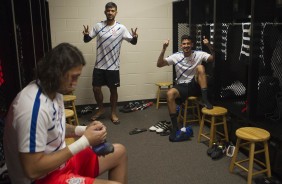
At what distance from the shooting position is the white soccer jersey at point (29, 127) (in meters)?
1.16

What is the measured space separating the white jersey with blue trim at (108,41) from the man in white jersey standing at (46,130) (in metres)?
2.54

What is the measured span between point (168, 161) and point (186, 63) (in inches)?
54.8

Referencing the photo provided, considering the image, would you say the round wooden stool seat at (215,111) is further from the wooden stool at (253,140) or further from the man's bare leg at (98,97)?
the man's bare leg at (98,97)

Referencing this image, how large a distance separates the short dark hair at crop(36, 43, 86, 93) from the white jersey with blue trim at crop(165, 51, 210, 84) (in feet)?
8.15

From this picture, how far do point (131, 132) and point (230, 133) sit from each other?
3.87 feet

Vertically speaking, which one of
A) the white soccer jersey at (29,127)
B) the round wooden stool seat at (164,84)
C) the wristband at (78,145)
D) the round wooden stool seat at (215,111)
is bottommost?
the round wooden stool seat at (215,111)

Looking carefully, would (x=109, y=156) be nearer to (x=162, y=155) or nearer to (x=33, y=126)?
(x=33, y=126)

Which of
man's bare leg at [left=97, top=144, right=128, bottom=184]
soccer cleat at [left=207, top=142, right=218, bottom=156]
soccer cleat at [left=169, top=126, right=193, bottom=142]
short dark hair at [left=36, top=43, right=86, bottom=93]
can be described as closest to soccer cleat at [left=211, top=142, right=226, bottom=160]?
soccer cleat at [left=207, top=142, right=218, bottom=156]

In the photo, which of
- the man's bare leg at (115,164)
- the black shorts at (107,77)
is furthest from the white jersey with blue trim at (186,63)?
the man's bare leg at (115,164)

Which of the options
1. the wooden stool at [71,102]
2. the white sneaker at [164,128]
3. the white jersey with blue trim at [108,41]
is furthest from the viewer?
the white jersey with blue trim at [108,41]

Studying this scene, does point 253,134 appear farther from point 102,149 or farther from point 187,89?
point 102,149

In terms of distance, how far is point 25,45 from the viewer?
9.59 feet

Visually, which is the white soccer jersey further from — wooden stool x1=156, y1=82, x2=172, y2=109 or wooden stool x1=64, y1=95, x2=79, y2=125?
wooden stool x1=156, y1=82, x2=172, y2=109

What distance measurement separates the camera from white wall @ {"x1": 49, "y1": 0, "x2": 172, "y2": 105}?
14.2ft
